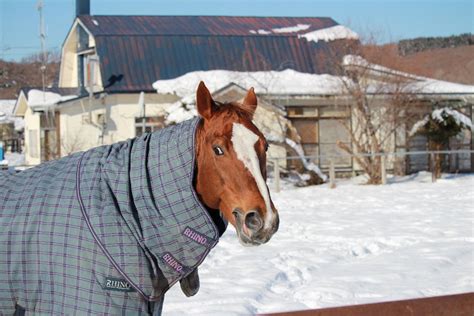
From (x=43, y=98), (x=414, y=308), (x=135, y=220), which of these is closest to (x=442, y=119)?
(x=43, y=98)

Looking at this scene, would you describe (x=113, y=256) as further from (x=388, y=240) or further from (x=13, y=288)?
(x=388, y=240)

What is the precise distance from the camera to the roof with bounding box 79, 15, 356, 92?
25.2 meters

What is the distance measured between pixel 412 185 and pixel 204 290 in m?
13.8

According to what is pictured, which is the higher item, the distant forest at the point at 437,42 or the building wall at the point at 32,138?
the distant forest at the point at 437,42

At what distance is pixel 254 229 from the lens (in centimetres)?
312

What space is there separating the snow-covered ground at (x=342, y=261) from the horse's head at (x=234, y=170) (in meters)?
3.46

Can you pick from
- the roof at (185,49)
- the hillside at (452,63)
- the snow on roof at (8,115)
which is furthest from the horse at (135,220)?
the snow on roof at (8,115)

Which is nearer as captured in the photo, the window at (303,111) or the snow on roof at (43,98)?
→ the window at (303,111)

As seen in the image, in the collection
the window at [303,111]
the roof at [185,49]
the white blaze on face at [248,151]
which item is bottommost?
the white blaze on face at [248,151]

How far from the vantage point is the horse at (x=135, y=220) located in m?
3.26

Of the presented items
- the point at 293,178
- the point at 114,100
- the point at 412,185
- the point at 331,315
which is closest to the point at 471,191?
the point at 412,185

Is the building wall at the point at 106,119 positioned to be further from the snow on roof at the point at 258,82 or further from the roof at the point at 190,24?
the roof at the point at 190,24

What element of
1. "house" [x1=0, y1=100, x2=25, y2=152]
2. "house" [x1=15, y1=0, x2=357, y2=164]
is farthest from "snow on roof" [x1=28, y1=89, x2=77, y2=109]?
"house" [x1=0, y1=100, x2=25, y2=152]

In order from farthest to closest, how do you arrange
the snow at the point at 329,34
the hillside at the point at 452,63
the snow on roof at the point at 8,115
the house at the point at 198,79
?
the snow on roof at the point at 8,115 < the hillside at the point at 452,63 < the snow at the point at 329,34 < the house at the point at 198,79
